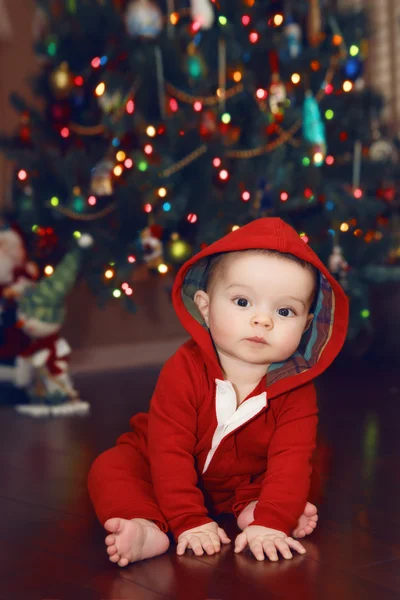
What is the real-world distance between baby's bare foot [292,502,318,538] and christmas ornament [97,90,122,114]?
1746mm

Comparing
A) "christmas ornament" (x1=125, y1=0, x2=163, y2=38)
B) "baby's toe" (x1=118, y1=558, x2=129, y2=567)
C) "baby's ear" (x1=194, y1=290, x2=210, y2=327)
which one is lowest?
"baby's toe" (x1=118, y1=558, x2=129, y2=567)

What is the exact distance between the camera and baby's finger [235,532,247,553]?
1218 mm

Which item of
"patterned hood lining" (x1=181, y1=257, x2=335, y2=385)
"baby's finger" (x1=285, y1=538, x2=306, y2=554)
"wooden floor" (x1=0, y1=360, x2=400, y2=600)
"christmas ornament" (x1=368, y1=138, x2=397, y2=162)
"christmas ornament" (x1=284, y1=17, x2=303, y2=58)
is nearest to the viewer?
"wooden floor" (x1=0, y1=360, x2=400, y2=600)

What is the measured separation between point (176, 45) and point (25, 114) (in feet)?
1.96

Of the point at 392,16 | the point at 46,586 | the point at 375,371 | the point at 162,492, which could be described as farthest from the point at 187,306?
the point at 392,16

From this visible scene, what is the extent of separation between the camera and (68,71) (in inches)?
111

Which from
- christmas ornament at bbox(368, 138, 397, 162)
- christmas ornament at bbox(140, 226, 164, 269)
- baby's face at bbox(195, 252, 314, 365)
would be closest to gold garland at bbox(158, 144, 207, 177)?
christmas ornament at bbox(140, 226, 164, 269)

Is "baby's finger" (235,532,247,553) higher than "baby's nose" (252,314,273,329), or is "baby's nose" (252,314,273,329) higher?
"baby's nose" (252,314,273,329)

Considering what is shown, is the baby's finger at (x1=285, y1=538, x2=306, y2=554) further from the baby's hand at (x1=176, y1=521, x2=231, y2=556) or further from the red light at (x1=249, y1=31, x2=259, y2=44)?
the red light at (x1=249, y1=31, x2=259, y2=44)

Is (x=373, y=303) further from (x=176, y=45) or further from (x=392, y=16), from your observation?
(x=392, y=16)

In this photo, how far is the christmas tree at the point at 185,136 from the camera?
2633mm

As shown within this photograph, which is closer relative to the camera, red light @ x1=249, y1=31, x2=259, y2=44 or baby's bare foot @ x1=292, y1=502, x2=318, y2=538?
baby's bare foot @ x1=292, y1=502, x2=318, y2=538

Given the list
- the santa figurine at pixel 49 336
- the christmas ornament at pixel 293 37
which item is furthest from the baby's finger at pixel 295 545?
the christmas ornament at pixel 293 37

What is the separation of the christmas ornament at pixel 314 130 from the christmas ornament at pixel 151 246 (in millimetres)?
621
